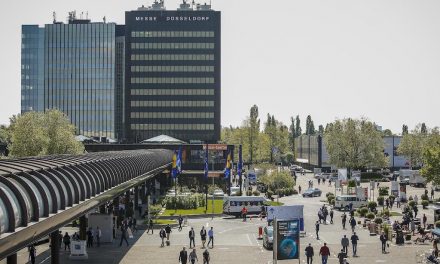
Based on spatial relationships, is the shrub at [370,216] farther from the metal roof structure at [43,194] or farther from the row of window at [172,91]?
the row of window at [172,91]

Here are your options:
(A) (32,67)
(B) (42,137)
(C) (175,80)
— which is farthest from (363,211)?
(A) (32,67)

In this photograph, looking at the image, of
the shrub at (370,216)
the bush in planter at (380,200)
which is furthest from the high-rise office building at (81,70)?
the shrub at (370,216)

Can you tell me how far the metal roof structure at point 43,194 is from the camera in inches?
685

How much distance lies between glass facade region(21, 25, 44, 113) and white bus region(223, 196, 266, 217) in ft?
408

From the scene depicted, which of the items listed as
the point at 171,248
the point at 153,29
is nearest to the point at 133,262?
the point at 171,248

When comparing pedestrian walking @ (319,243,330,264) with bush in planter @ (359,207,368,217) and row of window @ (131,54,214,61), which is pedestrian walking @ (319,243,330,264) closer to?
bush in planter @ (359,207,368,217)

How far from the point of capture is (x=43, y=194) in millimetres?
21484

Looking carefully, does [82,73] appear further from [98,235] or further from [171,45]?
[98,235]

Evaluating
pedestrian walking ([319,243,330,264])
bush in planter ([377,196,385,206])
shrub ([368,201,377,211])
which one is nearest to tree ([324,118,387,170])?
bush in planter ([377,196,385,206])

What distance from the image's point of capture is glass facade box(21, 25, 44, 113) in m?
171

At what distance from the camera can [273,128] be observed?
15762cm

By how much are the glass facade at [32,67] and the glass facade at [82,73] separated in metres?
2.61

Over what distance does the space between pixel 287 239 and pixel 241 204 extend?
2928 centimetres

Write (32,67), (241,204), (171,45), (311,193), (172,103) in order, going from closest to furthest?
1. (241,204)
2. (311,193)
3. (171,45)
4. (172,103)
5. (32,67)
